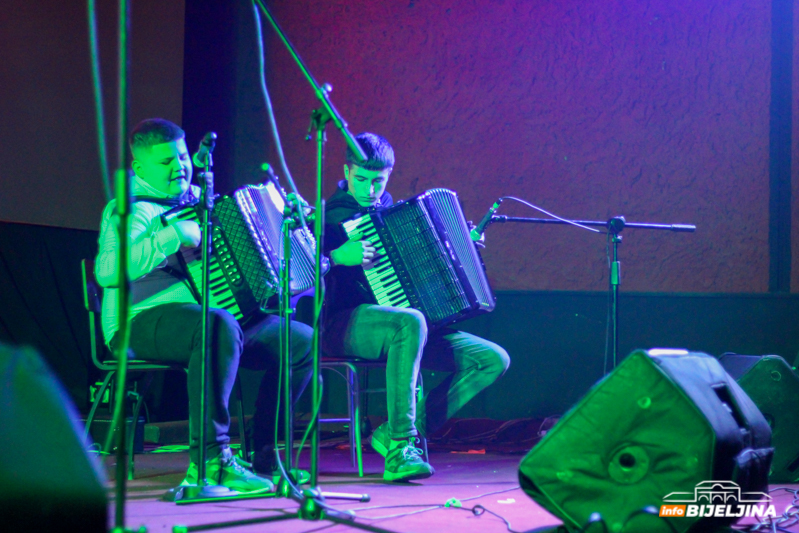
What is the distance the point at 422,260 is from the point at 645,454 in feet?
5.31

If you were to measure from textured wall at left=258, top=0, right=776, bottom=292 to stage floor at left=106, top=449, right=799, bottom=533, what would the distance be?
1850 millimetres

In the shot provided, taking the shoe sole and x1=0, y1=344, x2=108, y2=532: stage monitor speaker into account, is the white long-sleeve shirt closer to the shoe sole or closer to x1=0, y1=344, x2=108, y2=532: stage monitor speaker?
the shoe sole

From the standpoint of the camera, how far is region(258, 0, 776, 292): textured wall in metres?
4.79

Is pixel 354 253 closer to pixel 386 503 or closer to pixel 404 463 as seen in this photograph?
pixel 404 463

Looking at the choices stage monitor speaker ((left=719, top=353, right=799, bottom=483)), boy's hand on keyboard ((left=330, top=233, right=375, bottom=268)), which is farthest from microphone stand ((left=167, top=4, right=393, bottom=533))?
stage monitor speaker ((left=719, top=353, right=799, bottom=483))

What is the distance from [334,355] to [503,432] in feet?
4.89

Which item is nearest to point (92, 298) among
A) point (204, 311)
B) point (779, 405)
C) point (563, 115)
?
point (204, 311)

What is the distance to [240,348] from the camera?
2846 mm

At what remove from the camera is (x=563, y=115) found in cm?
491

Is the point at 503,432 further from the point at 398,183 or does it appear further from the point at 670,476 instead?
the point at 670,476

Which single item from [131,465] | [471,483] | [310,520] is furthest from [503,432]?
[310,520]

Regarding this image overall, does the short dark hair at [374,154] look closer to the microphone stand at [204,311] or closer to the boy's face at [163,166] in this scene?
the boy's face at [163,166]

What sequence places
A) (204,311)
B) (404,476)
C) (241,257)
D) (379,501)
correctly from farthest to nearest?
(404,476) → (241,257) → (379,501) → (204,311)

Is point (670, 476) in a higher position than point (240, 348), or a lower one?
lower
